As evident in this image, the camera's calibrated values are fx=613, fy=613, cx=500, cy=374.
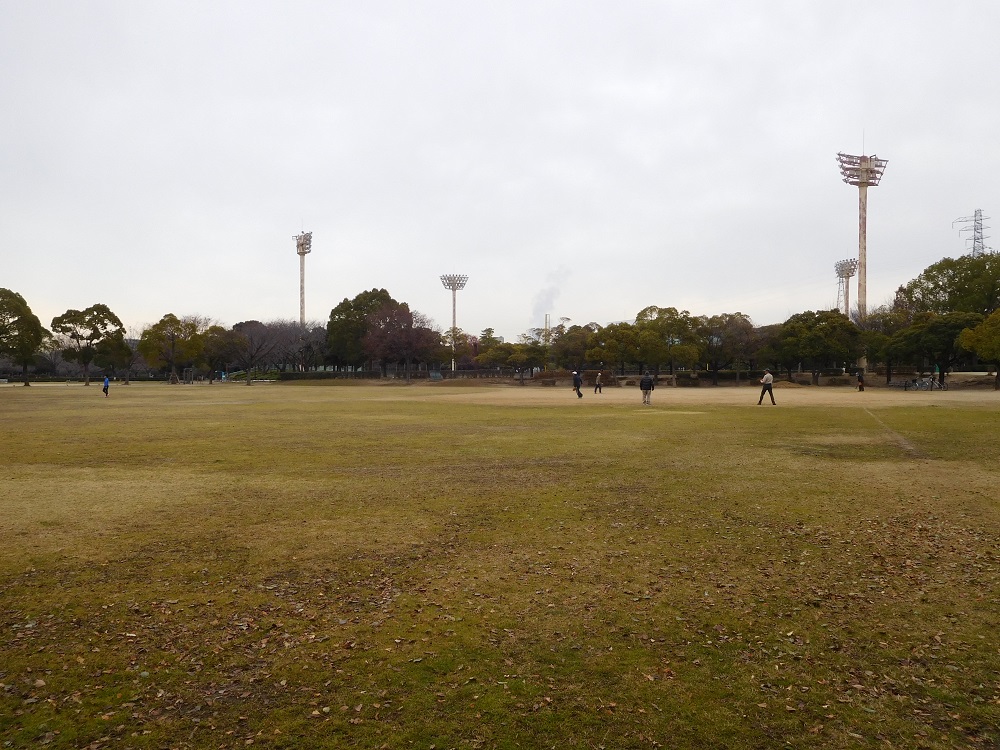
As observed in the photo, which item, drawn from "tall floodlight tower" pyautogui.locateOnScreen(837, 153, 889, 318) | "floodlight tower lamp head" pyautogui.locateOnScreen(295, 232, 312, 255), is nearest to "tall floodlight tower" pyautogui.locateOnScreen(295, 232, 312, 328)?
"floodlight tower lamp head" pyautogui.locateOnScreen(295, 232, 312, 255)

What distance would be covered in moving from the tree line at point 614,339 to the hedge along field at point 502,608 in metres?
48.1

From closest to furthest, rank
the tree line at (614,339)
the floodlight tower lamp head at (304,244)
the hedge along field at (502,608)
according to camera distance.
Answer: the hedge along field at (502,608)
the tree line at (614,339)
the floodlight tower lamp head at (304,244)

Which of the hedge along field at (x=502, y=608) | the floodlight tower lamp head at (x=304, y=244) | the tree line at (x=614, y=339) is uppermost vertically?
the floodlight tower lamp head at (x=304, y=244)

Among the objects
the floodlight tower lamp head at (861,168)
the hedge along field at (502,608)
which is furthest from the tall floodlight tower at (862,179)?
the hedge along field at (502,608)

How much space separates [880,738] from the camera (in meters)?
3.65

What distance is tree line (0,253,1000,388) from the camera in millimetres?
58253

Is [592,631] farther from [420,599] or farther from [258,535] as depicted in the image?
[258,535]

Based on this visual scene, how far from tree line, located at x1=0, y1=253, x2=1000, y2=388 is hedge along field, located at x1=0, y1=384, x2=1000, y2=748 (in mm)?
48113

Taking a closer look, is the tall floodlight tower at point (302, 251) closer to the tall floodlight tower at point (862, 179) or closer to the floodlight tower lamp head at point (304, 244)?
the floodlight tower lamp head at point (304, 244)

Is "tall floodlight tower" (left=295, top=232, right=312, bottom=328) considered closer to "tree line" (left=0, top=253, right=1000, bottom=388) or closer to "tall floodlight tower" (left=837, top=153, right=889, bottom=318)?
"tree line" (left=0, top=253, right=1000, bottom=388)

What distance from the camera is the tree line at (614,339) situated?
5825 cm

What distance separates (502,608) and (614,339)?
66.1 metres

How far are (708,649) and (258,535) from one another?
18.3 ft

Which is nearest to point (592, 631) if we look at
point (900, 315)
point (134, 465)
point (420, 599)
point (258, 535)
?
point (420, 599)
